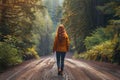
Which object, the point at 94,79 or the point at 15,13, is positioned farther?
the point at 15,13

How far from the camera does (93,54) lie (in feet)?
89.3

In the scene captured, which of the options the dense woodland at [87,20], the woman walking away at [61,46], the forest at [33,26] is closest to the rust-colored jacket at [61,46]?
the woman walking away at [61,46]

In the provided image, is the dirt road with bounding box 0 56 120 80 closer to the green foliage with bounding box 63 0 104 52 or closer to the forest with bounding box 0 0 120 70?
the forest with bounding box 0 0 120 70

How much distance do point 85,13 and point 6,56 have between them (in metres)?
22.1

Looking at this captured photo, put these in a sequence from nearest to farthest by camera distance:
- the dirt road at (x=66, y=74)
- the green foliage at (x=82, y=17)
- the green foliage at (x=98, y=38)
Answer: the dirt road at (x=66, y=74) → the green foliage at (x=98, y=38) → the green foliage at (x=82, y=17)

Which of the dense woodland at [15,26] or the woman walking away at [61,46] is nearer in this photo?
the woman walking away at [61,46]

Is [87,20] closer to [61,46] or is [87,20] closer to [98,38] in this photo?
[98,38]

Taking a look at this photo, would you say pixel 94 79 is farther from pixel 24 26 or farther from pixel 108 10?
pixel 24 26

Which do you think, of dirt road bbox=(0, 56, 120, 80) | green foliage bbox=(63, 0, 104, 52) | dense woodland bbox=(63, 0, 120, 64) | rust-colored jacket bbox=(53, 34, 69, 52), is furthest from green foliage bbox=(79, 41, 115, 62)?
green foliage bbox=(63, 0, 104, 52)

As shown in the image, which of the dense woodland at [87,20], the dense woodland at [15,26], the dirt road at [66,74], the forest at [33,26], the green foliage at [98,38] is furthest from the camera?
the dense woodland at [87,20]

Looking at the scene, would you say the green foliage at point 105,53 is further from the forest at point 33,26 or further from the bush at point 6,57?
the bush at point 6,57

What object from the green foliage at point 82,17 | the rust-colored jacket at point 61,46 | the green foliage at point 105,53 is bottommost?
the green foliage at point 105,53

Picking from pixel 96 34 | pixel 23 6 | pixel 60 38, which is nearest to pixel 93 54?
pixel 96 34

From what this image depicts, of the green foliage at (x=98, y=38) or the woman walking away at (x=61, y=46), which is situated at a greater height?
the woman walking away at (x=61, y=46)
